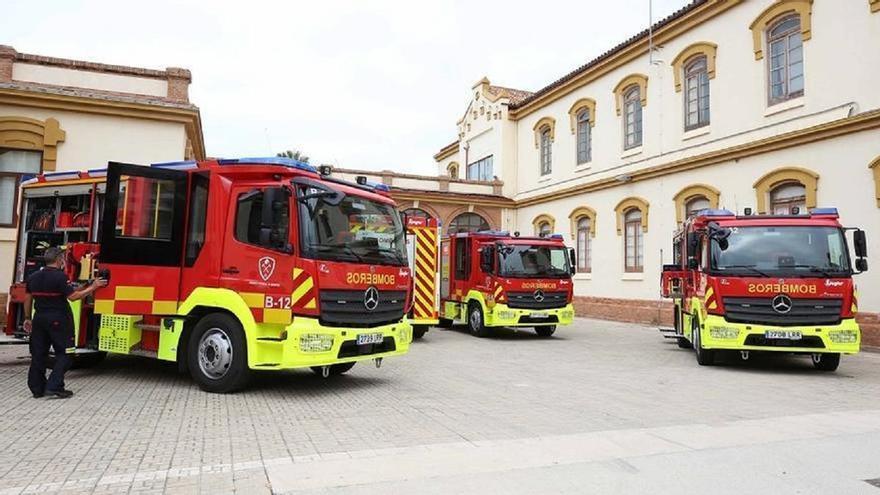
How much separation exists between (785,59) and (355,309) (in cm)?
1383

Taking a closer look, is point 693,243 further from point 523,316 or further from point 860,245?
point 523,316

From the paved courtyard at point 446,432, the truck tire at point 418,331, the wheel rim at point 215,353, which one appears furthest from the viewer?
the truck tire at point 418,331

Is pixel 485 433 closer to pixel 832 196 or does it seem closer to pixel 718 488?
pixel 718 488

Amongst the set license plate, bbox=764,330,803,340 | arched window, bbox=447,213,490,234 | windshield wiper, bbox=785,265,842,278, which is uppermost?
arched window, bbox=447,213,490,234

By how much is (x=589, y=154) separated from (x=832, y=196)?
1022 centimetres

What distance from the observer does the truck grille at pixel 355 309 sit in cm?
732

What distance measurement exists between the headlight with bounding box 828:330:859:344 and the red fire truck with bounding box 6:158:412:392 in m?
6.54

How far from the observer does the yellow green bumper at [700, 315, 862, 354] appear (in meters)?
9.59

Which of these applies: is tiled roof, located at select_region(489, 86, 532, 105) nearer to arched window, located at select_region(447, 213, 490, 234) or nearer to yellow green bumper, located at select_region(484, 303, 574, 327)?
arched window, located at select_region(447, 213, 490, 234)

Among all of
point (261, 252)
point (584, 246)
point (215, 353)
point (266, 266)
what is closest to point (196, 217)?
point (261, 252)

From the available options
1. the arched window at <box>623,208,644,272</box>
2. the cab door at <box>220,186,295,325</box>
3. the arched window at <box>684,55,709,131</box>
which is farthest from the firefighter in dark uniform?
the arched window at <box>623,208,644,272</box>

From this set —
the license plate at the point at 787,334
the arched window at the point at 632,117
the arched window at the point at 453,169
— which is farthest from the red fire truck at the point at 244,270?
the arched window at the point at 453,169

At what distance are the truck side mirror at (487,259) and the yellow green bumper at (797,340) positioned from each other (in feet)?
19.0

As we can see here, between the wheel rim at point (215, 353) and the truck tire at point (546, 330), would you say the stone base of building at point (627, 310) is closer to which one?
the truck tire at point (546, 330)
